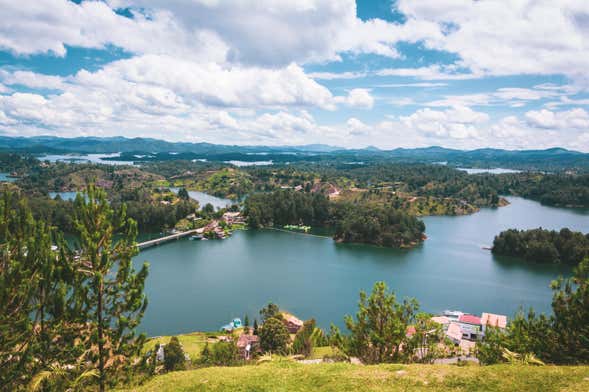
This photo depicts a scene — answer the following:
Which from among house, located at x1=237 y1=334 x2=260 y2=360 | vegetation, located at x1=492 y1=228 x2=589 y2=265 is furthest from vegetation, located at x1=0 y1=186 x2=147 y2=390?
vegetation, located at x1=492 y1=228 x2=589 y2=265

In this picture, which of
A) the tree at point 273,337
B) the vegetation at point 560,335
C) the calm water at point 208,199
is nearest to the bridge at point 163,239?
the calm water at point 208,199

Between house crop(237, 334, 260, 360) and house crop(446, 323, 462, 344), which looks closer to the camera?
house crop(237, 334, 260, 360)

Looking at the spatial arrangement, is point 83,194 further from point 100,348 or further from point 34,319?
point 100,348

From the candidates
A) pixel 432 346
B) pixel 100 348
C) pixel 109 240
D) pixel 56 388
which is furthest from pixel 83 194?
pixel 432 346

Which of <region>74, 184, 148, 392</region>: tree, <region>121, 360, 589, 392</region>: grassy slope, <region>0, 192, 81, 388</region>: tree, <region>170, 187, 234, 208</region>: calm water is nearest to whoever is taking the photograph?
<region>0, 192, 81, 388</region>: tree

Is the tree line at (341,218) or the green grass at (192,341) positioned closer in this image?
the green grass at (192,341)

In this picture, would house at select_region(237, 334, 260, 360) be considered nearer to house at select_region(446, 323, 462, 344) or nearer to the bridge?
house at select_region(446, 323, 462, 344)

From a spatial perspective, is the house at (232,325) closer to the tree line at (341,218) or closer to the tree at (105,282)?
the tree at (105,282)
